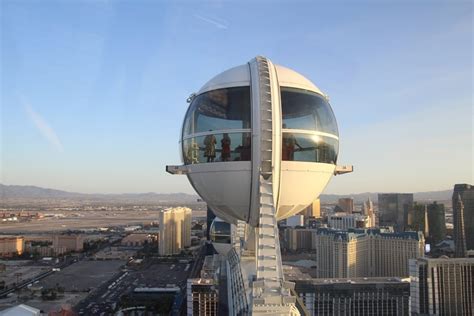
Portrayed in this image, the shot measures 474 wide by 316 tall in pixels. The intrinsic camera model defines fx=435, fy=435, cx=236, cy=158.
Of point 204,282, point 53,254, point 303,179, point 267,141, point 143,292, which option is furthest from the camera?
point 53,254

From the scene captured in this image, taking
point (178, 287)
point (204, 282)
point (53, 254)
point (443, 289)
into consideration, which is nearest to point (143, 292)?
point (178, 287)

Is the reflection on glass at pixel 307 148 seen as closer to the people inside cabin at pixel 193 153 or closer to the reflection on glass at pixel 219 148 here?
the reflection on glass at pixel 219 148

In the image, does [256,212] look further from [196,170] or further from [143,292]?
[143,292]

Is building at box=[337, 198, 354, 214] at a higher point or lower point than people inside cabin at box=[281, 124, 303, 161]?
lower

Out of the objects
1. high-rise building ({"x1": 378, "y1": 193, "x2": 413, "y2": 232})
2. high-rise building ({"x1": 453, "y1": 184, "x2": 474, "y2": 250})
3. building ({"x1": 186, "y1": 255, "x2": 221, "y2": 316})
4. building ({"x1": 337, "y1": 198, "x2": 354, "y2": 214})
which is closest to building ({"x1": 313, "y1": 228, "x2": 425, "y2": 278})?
high-rise building ({"x1": 453, "y1": 184, "x2": 474, "y2": 250})

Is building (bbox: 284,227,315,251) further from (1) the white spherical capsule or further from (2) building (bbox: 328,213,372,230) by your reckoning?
(1) the white spherical capsule

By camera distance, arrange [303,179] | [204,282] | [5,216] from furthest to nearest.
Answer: [5,216] < [204,282] < [303,179]

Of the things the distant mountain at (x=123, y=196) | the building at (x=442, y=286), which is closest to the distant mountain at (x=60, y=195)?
the distant mountain at (x=123, y=196)
